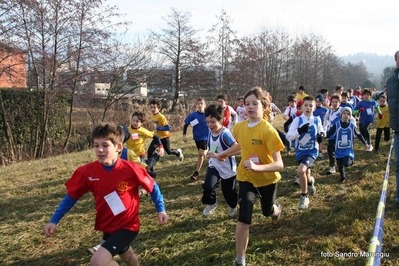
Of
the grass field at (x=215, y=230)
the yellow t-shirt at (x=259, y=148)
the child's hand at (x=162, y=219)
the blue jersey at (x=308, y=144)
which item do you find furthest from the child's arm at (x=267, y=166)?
the blue jersey at (x=308, y=144)

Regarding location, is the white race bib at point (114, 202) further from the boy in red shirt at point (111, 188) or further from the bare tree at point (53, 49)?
the bare tree at point (53, 49)

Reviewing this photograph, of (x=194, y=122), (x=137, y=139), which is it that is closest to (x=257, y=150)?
(x=137, y=139)

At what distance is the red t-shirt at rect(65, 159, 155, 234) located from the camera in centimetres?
297

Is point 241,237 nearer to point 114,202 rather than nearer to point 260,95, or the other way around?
point 114,202

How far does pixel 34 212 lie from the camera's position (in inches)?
233

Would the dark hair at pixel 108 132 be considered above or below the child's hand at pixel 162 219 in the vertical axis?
above

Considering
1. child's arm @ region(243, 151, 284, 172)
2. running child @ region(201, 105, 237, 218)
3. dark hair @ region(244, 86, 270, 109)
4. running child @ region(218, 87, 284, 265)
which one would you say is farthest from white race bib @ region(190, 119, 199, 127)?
child's arm @ region(243, 151, 284, 172)

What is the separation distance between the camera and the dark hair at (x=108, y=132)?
2.99 metres

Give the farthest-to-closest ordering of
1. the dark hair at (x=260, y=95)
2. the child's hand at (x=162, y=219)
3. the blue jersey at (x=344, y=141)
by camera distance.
A: the blue jersey at (x=344, y=141) → the dark hair at (x=260, y=95) → the child's hand at (x=162, y=219)

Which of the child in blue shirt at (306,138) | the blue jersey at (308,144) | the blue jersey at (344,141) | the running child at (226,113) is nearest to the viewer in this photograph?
the child in blue shirt at (306,138)

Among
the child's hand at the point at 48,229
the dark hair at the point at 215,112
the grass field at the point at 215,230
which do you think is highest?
the dark hair at the point at 215,112

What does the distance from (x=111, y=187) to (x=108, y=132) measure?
0.51 metres

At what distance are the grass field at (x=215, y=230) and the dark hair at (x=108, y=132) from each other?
5.69 feet

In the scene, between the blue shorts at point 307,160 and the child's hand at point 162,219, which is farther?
the blue shorts at point 307,160
